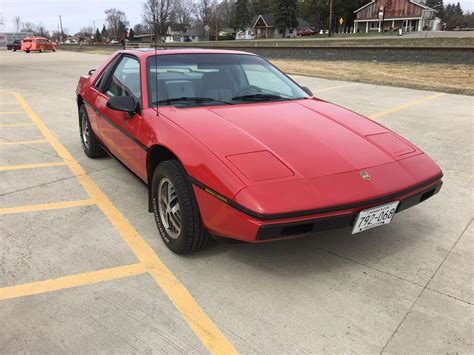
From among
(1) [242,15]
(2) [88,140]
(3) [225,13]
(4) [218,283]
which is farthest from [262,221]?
(3) [225,13]

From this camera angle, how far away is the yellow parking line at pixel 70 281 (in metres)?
2.46

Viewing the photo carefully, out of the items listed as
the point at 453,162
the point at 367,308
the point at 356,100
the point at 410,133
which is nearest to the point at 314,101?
the point at 367,308

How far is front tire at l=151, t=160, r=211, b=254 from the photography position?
2.55 m

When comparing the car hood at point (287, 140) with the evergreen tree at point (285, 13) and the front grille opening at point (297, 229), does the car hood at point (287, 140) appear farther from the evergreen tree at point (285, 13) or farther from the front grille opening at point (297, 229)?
the evergreen tree at point (285, 13)

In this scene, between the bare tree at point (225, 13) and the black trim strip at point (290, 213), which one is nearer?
the black trim strip at point (290, 213)

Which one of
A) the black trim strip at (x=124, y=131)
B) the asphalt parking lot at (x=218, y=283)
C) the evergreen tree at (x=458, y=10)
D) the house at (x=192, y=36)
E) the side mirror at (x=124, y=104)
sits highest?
the evergreen tree at (x=458, y=10)

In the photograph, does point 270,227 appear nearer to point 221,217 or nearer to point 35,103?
point 221,217

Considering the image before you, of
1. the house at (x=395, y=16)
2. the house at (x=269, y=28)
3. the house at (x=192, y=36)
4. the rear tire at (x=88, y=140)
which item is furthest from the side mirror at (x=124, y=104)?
the house at (x=192, y=36)

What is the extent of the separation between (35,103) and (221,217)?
334 inches

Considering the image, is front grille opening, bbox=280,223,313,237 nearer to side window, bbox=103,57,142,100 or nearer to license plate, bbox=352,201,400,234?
license plate, bbox=352,201,400,234

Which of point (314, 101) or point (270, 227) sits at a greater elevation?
point (314, 101)

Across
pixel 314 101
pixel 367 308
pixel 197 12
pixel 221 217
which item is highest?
pixel 197 12

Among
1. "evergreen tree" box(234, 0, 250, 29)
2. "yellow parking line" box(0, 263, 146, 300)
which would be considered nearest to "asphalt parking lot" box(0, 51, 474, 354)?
"yellow parking line" box(0, 263, 146, 300)

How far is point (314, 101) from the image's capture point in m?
3.70
